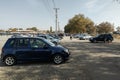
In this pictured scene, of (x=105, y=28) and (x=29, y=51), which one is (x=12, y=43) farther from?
(x=105, y=28)

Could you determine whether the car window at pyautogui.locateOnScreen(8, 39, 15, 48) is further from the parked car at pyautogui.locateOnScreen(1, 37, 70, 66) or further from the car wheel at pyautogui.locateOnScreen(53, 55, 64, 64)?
the car wheel at pyautogui.locateOnScreen(53, 55, 64, 64)

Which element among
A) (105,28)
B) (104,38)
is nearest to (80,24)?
(105,28)

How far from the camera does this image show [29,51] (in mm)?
12977

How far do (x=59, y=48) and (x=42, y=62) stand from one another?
1632 millimetres

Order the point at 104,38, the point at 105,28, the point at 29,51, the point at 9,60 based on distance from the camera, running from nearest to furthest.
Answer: the point at 29,51 → the point at 9,60 → the point at 104,38 → the point at 105,28

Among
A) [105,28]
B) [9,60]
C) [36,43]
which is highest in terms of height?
[105,28]

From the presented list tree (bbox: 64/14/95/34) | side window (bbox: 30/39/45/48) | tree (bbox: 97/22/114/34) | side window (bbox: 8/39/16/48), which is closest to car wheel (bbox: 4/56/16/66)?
side window (bbox: 8/39/16/48)

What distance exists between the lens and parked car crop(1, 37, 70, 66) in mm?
13008

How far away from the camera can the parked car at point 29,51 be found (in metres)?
13.0

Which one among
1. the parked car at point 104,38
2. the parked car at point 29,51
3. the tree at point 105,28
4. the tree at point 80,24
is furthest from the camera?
the tree at point 105,28

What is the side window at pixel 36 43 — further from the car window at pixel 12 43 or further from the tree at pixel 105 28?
the tree at pixel 105 28

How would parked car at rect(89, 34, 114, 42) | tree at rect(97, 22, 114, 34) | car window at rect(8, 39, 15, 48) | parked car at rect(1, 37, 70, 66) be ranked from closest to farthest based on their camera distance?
parked car at rect(1, 37, 70, 66)
car window at rect(8, 39, 15, 48)
parked car at rect(89, 34, 114, 42)
tree at rect(97, 22, 114, 34)

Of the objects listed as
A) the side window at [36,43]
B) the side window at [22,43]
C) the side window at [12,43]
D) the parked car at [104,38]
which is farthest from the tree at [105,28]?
the side window at [12,43]

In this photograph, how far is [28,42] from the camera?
43.3 ft
